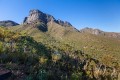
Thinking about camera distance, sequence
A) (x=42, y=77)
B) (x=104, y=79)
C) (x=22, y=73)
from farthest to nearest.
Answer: (x=104, y=79) → (x=22, y=73) → (x=42, y=77)

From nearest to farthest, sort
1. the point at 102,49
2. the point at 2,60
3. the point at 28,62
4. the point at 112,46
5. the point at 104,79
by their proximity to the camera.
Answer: the point at 2,60, the point at 28,62, the point at 104,79, the point at 102,49, the point at 112,46

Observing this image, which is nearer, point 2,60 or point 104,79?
point 2,60

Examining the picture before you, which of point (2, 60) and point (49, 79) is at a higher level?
point (2, 60)

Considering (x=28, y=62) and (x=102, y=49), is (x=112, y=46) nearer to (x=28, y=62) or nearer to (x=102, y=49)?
(x=102, y=49)

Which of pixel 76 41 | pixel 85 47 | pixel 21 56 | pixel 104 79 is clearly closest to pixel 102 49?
pixel 85 47

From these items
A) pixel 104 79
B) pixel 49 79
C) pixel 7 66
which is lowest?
pixel 104 79

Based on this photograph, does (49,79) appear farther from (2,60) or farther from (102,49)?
(102,49)

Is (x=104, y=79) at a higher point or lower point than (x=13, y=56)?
lower

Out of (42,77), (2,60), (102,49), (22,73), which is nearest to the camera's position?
(42,77)

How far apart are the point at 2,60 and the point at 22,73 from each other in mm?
3644

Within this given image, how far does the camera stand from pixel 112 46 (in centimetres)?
19512

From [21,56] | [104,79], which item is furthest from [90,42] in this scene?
[21,56]

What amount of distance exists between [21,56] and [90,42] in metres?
175

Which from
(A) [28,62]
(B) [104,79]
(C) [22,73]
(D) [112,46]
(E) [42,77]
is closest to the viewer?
(E) [42,77]
